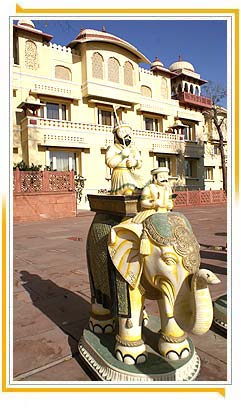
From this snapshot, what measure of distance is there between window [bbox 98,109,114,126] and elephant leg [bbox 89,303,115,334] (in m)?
17.6

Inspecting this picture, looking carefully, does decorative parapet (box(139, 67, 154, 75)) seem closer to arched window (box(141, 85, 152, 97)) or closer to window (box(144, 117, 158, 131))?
arched window (box(141, 85, 152, 97))

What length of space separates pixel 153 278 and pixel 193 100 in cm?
2439

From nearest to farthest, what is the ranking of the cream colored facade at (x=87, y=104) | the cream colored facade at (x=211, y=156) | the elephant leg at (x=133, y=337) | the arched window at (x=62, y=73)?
1. the elephant leg at (x=133, y=337)
2. the cream colored facade at (x=87, y=104)
3. the arched window at (x=62, y=73)
4. the cream colored facade at (x=211, y=156)

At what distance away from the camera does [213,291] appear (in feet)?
12.0

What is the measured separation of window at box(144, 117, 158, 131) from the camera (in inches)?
854

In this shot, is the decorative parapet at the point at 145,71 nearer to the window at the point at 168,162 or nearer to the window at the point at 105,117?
the window at the point at 105,117

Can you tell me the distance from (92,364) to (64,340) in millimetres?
598

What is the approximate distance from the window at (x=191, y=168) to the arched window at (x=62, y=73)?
11.6 metres

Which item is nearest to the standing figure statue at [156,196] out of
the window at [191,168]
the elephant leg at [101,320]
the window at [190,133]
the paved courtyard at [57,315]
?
the elephant leg at [101,320]

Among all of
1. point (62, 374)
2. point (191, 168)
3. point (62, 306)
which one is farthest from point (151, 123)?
point (62, 374)

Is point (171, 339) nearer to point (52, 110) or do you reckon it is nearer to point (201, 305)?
point (201, 305)

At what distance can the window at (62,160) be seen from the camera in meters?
16.4
